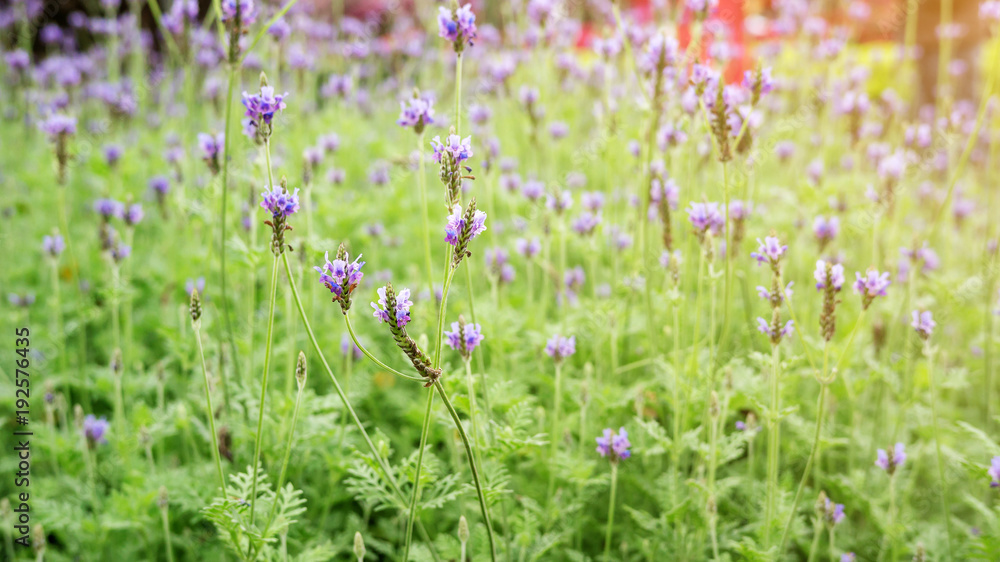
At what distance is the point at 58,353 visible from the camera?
301cm

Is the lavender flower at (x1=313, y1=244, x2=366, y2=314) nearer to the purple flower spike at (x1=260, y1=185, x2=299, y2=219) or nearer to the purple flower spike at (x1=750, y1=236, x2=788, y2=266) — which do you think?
the purple flower spike at (x1=260, y1=185, x2=299, y2=219)

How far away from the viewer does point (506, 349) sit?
262 cm

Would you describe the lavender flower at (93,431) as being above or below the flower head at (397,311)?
→ below

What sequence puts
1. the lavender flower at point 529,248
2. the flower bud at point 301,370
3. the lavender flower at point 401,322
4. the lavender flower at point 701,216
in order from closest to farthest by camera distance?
the lavender flower at point 401,322 < the flower bud at point 301,370 < the lavender flower at point 701,216 < the lavender flower at point 529,248

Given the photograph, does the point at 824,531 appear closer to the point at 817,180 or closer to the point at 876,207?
the point at 876,207

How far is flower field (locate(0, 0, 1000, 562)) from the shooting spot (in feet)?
5.97

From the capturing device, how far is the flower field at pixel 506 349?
1.82 m

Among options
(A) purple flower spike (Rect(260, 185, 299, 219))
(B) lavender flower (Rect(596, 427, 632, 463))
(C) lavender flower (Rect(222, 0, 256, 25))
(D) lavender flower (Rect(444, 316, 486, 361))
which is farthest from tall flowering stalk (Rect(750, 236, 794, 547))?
(C) lavender flower (Rect(222, 0, 256, 25))

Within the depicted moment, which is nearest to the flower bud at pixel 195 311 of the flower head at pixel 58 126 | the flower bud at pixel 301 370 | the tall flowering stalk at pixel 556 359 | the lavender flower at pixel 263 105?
the flower bud at pixel 301 370

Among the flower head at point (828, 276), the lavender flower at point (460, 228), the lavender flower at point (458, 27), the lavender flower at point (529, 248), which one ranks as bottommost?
the lavender flower at point (529, 248)

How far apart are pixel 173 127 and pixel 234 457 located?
474 centimetres

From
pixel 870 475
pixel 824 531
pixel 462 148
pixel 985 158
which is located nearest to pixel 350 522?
pixel 462 148

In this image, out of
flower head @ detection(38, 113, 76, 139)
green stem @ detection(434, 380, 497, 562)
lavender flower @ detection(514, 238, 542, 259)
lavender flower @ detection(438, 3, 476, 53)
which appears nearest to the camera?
green stem @ detection(434, 380, 497, 562)

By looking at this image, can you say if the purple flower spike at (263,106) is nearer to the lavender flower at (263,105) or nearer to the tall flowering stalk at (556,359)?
the lavender flower at (263,105)
